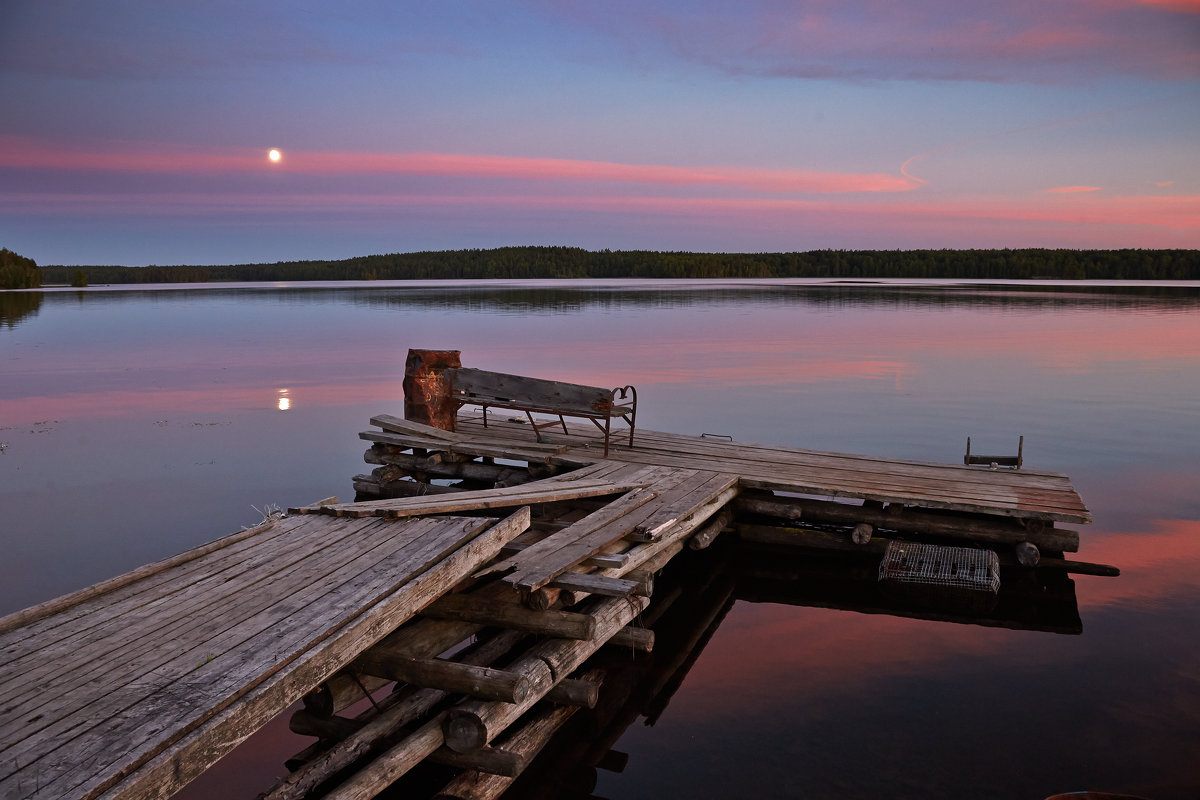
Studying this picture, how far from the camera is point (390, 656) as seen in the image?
20.0 ft

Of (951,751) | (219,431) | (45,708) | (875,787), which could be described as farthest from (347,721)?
(219,431)

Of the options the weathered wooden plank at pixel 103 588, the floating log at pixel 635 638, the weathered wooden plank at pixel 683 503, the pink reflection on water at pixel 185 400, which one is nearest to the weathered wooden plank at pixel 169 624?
the weathered wooden plank at pixel 103 588

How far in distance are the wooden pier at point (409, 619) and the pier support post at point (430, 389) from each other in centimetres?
288

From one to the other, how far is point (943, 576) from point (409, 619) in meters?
6.11

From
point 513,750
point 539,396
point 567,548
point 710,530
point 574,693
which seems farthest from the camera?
point 539,396

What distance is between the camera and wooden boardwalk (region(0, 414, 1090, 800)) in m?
4.17

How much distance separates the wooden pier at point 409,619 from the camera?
432 cm

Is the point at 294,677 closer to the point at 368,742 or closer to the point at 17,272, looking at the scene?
the point at 368,742

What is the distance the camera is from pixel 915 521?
10.6m

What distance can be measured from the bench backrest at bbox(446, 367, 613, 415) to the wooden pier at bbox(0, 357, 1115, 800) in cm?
93

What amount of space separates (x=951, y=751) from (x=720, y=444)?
6869mm

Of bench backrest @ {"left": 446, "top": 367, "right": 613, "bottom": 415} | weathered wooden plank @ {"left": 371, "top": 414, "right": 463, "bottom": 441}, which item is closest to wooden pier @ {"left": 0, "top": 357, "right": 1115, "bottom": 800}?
bench backrest @ {"left": 446, "top": 367, "right": 613, "bottom": 415}

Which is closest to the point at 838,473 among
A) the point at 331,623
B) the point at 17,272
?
the point at 331,623

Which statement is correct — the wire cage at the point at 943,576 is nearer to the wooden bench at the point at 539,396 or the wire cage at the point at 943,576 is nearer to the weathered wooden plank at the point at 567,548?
the weathered wooden plank at the point at 567,548
